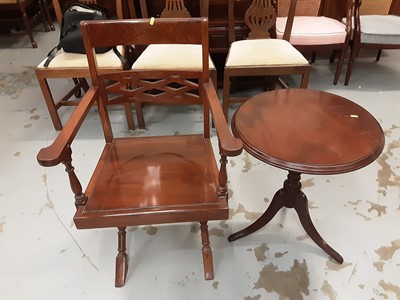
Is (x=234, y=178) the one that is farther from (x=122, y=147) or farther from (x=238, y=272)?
(x=122, y=147)

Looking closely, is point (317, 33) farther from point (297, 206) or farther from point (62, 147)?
point (62, 147)

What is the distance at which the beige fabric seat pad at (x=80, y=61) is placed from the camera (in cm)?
191

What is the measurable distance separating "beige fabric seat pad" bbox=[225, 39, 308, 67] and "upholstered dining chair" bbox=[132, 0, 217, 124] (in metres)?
0.17

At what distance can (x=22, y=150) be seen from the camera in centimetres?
203

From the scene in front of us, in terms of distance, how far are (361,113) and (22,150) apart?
1.97 meters

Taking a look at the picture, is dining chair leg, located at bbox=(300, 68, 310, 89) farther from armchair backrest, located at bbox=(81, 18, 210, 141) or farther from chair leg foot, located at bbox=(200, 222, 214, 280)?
chair leg foot, located at bbox=(200, 222, 214, 280)

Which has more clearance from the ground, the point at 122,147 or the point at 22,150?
the point at 122,147

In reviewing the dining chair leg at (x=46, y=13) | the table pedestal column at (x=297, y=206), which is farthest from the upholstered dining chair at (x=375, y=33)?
the dining chair leg at (x=46, y=13)

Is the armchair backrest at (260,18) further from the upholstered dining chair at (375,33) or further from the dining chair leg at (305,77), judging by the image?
the upholstered dining chair at (375,33)

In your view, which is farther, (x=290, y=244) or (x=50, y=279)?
(x=290, y=244)

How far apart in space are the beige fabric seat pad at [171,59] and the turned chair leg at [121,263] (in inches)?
39.2

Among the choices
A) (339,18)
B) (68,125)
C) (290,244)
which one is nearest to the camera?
(68,125)

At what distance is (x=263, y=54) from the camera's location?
1970 millimetres

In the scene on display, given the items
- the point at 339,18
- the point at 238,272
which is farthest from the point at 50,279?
the point at 339,18
